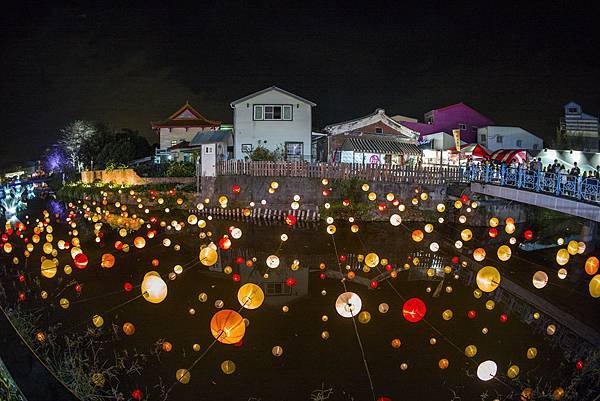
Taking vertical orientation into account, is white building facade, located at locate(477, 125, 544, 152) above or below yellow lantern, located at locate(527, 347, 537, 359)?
above

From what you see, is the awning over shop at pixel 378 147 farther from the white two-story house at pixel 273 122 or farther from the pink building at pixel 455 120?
the pink building at pixel 455 120

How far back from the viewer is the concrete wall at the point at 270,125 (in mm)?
29312

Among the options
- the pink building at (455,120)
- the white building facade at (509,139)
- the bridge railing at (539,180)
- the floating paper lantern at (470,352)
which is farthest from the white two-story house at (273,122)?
the floating paper lantern at (470,352)

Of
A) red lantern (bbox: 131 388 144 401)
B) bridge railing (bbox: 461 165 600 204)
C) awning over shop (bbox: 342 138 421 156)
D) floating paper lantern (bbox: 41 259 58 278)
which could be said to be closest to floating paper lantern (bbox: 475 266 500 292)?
red lantern (bbox: 131 388 144 401)

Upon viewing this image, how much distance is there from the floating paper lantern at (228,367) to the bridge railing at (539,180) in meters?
11.3

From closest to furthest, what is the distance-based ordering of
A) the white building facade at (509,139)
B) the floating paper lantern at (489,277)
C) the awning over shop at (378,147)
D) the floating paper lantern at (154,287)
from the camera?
the floating paper lantern at (154,287), the floating paper lantern at (489,277), the awning over shop at (378,147), the white building facade at (509,139)

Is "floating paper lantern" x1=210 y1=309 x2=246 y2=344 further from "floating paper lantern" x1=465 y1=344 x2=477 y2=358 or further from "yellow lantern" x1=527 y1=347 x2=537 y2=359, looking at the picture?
"yellow lantern" x1=527 y1=347 x2=537 y2=359

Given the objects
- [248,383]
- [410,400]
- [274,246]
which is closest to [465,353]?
[410,400]

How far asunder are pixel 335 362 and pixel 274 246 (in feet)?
33.7

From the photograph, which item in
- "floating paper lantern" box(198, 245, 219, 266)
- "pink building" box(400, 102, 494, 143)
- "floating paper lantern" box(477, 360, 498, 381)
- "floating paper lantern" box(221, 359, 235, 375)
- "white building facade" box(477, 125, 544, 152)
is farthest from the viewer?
"pink building" box(400, 102, 494, 143)

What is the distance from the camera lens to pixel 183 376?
7.43 meters

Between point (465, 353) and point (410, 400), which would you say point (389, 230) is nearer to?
point (465, 353)

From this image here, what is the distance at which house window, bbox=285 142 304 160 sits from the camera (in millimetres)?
29391

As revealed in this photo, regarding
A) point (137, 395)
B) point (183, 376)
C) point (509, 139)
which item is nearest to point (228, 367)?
point (183, 376)
